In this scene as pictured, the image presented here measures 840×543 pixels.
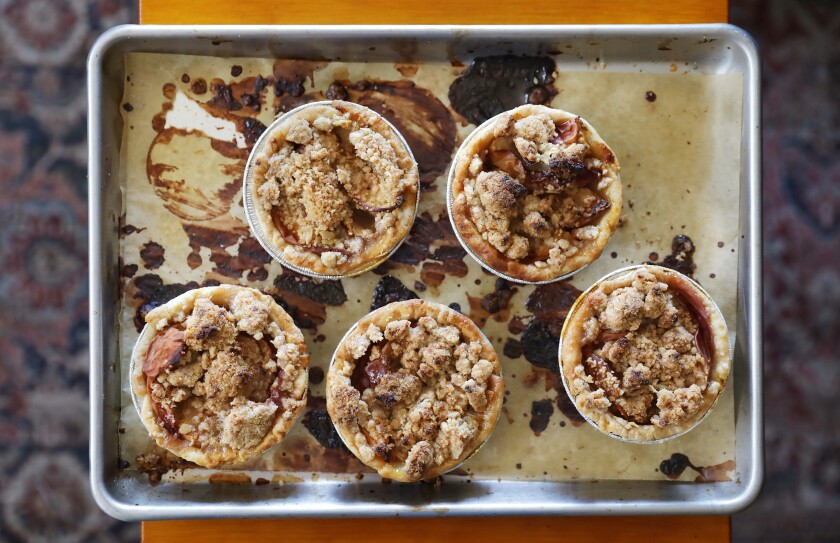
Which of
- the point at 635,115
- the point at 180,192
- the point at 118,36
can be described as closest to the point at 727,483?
the point at 635,115

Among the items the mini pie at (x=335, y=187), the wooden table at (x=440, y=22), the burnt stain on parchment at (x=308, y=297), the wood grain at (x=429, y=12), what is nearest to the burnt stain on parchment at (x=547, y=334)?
the wooden table at (x=440, y=22)

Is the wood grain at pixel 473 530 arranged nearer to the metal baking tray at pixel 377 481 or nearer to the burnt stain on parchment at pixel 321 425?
the metal baking tray at pixel 377 481

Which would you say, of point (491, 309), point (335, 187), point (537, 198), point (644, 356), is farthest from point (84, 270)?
point (644, 356)

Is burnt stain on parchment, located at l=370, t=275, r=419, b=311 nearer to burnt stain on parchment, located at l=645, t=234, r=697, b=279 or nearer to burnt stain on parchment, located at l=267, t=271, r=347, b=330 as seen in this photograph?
burnt stain on parchment, located at l=267, t=271, r=347, b=330

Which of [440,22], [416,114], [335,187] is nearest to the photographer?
[335,187]

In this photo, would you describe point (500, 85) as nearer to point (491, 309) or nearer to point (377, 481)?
point (491, 309)

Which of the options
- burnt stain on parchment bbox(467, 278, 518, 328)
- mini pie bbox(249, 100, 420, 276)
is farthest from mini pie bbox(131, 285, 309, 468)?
burnt stain on parchment bbox(467, 278, 518, 328)
